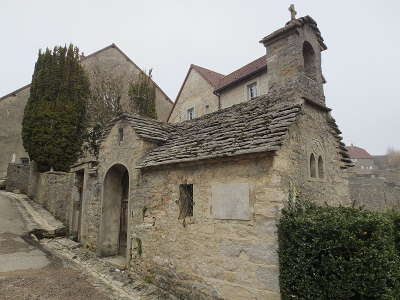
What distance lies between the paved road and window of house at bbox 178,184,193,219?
2.60m

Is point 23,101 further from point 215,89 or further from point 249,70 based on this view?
point 249,70

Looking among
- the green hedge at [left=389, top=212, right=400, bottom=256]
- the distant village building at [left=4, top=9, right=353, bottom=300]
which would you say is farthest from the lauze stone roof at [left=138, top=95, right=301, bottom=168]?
the green hedge at [left=389, top=212, right=400, bottom=256]

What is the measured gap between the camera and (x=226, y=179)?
5.62 meters

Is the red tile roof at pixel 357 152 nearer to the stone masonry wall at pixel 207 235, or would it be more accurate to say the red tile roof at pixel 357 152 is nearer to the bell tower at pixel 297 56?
the bell tower at pixel 297 56

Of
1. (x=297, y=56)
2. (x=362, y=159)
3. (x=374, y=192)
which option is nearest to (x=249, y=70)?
(x=297, y=56)

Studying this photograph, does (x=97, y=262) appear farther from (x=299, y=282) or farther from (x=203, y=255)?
(x=299, y=282)

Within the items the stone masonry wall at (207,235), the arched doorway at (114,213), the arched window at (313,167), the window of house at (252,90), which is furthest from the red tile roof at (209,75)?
the arched window at (313,167)

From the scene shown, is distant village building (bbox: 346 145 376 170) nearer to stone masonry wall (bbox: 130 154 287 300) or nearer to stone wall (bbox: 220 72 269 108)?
stone wall (bbox: 220 72 269 108)

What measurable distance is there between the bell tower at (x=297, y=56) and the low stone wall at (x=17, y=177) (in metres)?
19.3

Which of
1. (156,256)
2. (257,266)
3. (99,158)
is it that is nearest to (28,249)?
(99,158)

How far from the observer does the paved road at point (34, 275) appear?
6029 mm

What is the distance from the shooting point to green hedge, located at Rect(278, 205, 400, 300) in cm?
372

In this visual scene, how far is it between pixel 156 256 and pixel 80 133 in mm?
13678

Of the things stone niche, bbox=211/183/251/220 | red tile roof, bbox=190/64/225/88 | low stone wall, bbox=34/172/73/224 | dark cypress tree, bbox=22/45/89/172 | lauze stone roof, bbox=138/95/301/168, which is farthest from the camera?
red tile roof, bbox=190/64/225/88
